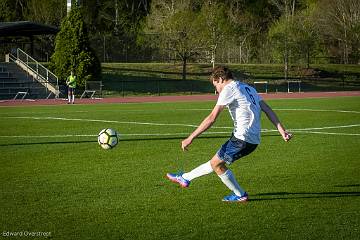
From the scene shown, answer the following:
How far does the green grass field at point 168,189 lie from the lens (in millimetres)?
7145

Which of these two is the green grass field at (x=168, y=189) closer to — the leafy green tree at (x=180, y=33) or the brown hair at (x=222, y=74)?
the brown hair at (x=222, y=74)

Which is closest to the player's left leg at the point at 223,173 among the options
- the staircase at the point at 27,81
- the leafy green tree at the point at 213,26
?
the staircase at the point at 27,81

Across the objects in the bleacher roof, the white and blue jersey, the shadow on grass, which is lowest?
the shadow on grass

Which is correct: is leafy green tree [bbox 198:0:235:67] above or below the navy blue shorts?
above

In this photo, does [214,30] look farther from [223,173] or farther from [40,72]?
[223,173]

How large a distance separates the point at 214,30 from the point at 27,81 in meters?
19.5

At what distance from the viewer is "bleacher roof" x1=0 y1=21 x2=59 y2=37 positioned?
45.6m

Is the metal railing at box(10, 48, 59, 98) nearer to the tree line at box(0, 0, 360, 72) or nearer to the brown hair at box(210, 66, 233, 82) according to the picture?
the tree line at box(0, 0, 360, 72)

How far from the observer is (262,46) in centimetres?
7075

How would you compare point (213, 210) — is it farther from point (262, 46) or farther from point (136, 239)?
point (262, 46)

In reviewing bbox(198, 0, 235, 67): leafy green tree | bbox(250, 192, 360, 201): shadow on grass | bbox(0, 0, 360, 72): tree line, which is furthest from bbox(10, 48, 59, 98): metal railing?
bbox(250, 192, 360, 201): shadow on grass

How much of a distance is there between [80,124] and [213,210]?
43.3 feet

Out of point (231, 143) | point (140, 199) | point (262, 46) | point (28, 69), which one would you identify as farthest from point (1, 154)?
point (262, 46)

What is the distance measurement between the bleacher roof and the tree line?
12.4m
